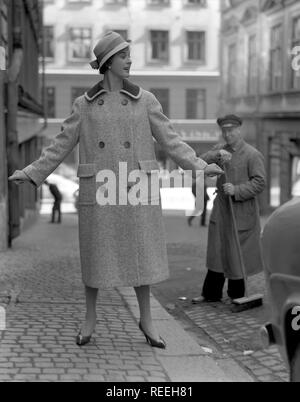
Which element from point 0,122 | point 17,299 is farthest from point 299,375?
point 0,122

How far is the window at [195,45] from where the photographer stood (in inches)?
1698

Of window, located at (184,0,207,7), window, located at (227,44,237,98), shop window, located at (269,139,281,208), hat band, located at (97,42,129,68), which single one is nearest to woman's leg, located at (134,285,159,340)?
hat band, located at (97,42,129,68)

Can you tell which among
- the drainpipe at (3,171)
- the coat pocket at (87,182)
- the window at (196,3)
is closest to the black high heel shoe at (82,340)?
the coat pocket at (87,182)

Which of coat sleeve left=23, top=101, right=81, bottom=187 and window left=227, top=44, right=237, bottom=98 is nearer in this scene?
coat sleeve left=23, top=101, right=81, bottom=187

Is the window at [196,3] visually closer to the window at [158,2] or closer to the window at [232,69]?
the window at [158,2]

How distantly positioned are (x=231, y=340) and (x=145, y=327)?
90 centimetres

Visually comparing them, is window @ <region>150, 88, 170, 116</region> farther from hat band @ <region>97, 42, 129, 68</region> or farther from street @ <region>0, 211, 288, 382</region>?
hat band @ <region>97, 42, 129, 68</region>

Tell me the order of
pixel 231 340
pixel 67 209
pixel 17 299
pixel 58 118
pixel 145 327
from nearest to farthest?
pixel 145 327, pixel 231 340, pixel 17 299, pixel 67 209, pixel 58 118

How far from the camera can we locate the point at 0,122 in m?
10.8

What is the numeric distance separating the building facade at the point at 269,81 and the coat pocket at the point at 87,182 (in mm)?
17053

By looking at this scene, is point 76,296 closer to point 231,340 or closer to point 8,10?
point 231,340

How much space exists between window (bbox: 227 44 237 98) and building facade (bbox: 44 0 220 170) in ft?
35.9

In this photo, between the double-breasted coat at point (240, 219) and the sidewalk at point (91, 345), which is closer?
the sidewalk at point (91, 345)

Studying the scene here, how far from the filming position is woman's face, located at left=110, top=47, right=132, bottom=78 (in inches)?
191
